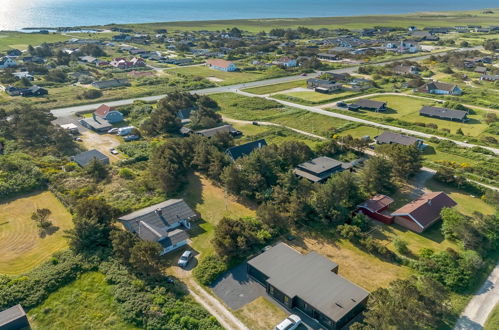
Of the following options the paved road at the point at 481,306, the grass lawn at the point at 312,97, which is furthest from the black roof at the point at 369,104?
the paved road at the point at 481,306

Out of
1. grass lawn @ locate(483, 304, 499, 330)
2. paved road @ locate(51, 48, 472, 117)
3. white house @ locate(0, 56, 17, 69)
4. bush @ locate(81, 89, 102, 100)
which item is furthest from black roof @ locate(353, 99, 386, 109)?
white house @ locate(0, 56, 17, 69)

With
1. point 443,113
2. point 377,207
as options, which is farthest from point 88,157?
point 443,113

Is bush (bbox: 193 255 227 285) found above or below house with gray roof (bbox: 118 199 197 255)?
below

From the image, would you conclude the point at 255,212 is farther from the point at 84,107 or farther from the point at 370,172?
the point at 84,107

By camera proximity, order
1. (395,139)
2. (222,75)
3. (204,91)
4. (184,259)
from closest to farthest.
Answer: (184,259) < (395,139) < (204,91) < (222,75)

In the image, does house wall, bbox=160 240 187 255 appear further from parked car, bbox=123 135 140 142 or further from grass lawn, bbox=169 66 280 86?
grass lawn, bbox=169 66 280 86

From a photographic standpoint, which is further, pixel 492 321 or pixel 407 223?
pixel 407 223

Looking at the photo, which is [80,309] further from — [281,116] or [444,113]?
[444,113]

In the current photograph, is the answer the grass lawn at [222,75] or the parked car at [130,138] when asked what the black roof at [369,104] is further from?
the parked car at [130,138]
